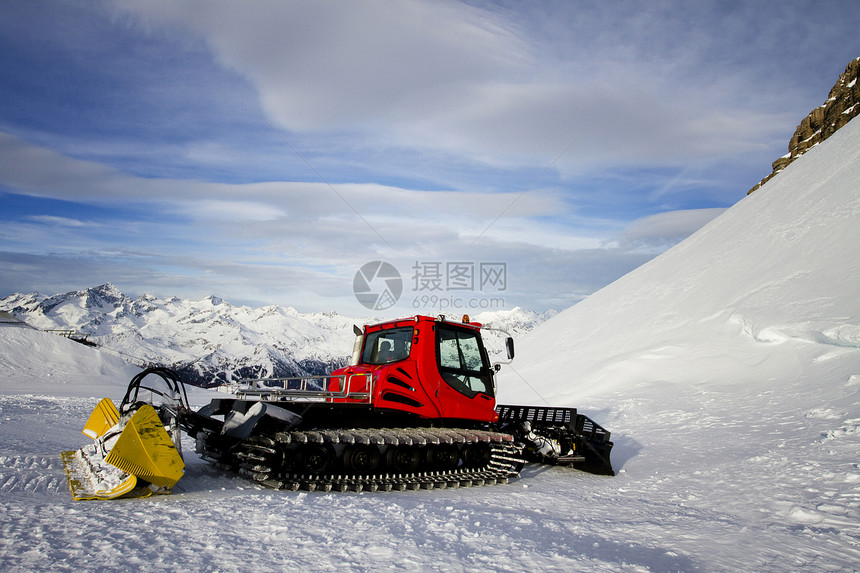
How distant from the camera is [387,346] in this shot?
31.9 ft

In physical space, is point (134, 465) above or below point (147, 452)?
below

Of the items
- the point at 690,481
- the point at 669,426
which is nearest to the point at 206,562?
the point at 690,481

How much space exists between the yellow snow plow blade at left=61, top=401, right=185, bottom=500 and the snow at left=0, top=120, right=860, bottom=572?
0.79 feet

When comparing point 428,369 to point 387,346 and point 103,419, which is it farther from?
point 103,419

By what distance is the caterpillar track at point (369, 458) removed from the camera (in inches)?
293

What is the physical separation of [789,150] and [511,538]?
68542 millimetres

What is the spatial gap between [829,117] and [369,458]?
6541 cm

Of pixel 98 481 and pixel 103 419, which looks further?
pixel 103 419

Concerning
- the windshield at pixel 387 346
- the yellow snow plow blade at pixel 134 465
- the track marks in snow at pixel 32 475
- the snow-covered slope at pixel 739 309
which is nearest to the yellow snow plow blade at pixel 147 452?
the yellow snow plow blade at pixel 134 465

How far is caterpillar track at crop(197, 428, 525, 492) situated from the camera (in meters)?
7.45

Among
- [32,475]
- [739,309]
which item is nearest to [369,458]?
[32,475]

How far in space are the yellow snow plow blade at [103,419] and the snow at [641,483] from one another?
666 millimetres

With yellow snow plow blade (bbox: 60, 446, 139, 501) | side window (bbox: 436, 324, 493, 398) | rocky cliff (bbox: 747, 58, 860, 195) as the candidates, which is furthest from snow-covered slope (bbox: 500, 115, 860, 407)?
rocky cliff (bbox: 747, 58, 860, 195)

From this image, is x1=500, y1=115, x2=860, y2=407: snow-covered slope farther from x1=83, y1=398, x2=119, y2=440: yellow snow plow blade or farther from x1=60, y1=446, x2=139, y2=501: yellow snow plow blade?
x1=60, y1=446, x2=139, y2=501: yellow snow plow blade
